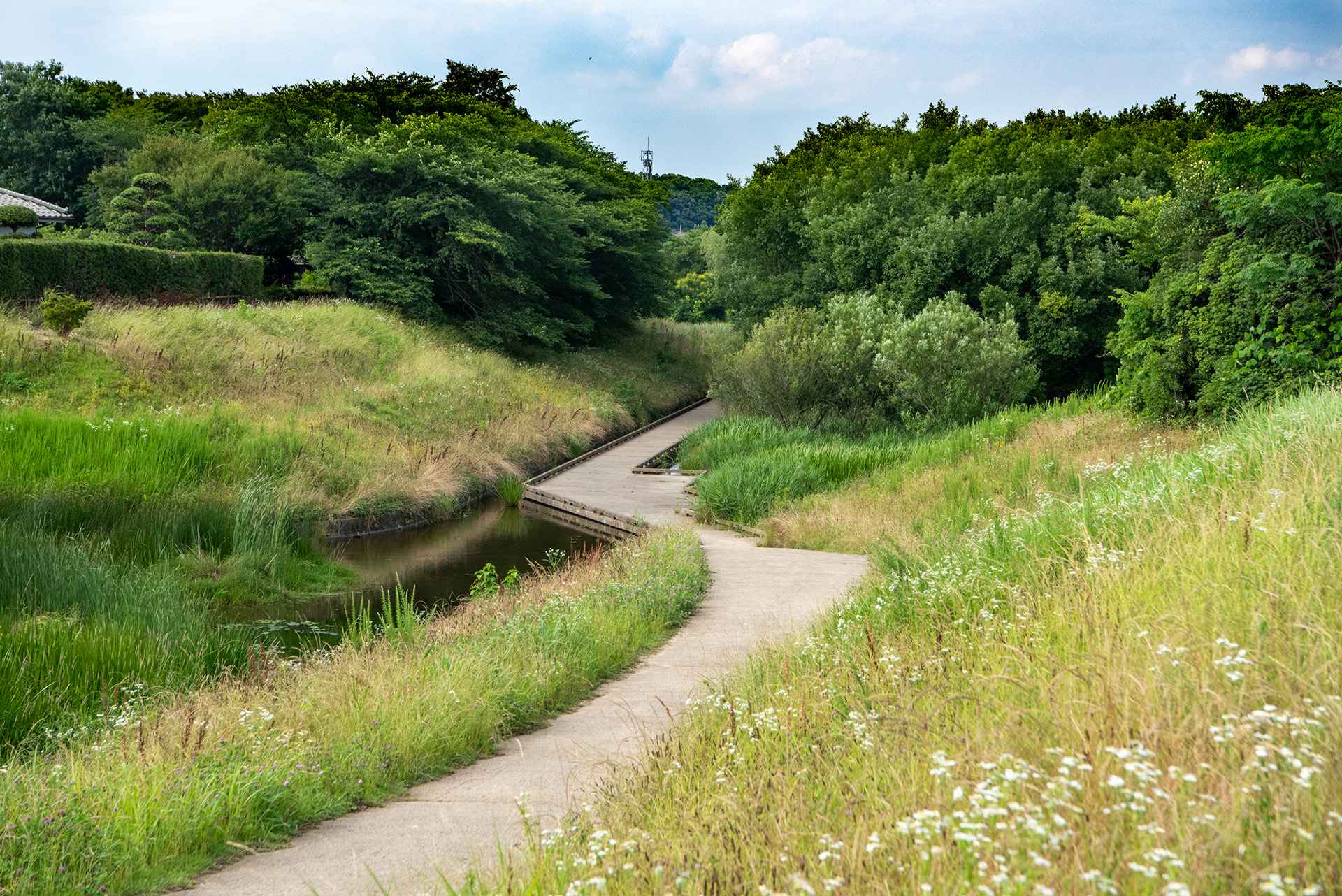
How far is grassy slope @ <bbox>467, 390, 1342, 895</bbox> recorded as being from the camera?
8.80 feet

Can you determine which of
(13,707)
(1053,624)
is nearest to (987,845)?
(1053,624)

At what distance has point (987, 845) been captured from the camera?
8.97ft

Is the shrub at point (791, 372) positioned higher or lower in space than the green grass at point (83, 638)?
higher

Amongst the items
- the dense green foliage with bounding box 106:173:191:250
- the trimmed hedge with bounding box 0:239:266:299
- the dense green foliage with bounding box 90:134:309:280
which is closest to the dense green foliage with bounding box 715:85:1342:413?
the dense green foliage with bounding box 90:134:309:280

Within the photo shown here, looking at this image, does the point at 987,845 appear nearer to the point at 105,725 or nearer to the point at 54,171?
the point at 105,725

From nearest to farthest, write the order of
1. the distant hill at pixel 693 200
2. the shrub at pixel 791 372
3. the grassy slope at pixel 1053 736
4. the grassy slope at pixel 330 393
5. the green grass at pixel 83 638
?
the grassy slope at pixel 1053 736
the green grass at pixel 83 638
the grassy slope at pixel 330 393
the shrub at pixel 791 372
the distant hill at pixel 693 200

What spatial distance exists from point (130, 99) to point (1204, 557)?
53898 millimetres

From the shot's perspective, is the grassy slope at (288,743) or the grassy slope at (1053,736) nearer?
the grassy slope at (1053,736)

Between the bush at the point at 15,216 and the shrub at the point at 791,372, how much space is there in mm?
21289

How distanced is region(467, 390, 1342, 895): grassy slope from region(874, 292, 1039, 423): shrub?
1260cm

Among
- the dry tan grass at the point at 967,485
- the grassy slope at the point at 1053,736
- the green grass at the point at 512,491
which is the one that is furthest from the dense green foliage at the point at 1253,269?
the green grass at the point at 512,491

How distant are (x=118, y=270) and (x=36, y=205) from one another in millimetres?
12882

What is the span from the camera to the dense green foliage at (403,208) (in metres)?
29.2

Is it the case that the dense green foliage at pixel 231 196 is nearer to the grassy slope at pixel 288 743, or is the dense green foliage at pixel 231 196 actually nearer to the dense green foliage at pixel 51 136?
the dense green foliage at pixel 51 136
